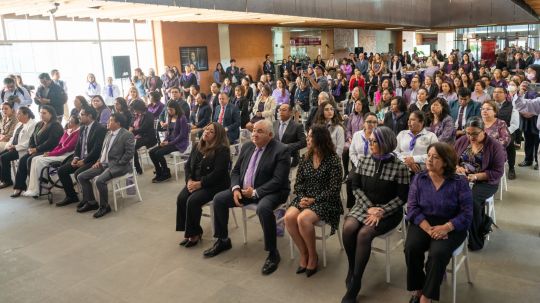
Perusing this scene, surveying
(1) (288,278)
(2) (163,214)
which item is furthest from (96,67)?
(1) (288,278)

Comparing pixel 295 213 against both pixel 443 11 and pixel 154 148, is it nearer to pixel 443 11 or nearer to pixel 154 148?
pixel 154 148

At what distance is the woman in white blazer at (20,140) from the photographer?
22.2ft

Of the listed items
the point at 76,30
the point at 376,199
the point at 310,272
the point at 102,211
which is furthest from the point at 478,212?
the point at 76,30

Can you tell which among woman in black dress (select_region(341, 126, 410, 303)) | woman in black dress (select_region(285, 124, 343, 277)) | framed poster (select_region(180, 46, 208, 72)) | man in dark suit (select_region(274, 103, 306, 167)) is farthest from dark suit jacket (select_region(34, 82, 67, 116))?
woman in black dress (select_region(341, 126, 410, 303))

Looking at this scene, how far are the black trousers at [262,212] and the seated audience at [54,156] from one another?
10.2 ft

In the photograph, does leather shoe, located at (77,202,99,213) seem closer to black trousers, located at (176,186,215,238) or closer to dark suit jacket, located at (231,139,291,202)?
black trousers, located at (176,186,215,238)

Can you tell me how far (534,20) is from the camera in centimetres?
1975

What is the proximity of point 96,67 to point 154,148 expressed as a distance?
7496mm

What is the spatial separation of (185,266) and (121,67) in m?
9.79

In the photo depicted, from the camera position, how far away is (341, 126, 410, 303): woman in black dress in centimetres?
339

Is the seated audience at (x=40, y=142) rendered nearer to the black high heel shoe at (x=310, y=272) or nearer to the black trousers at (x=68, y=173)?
the black trousers at (x=68, y=173)

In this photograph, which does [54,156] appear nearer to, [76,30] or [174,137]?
[174,137]

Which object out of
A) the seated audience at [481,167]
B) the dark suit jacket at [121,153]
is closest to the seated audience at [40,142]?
the dark suit jacket at [121,153]

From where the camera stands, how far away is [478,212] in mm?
3836
